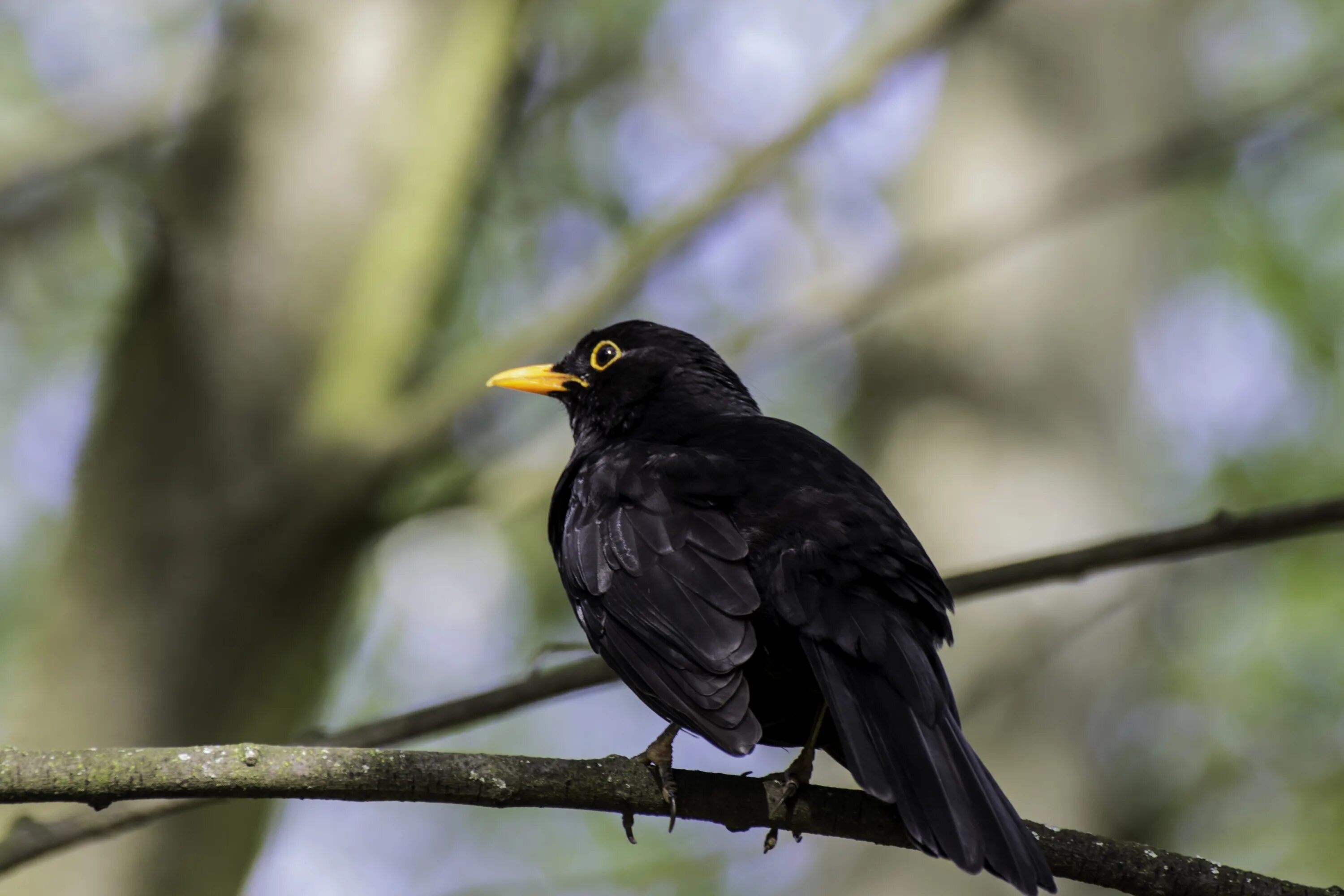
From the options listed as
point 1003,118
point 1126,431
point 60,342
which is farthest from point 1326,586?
point 60,342

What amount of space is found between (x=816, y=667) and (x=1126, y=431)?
5.07m

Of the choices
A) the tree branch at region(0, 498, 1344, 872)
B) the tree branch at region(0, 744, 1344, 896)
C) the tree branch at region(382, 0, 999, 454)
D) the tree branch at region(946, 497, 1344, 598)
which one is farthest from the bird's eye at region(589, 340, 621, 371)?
the tree branch at region(0, 744, 1344, 896)

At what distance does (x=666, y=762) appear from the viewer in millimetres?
3000

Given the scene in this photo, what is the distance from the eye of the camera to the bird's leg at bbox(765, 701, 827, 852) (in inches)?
108

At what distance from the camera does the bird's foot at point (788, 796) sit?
2.72 meters

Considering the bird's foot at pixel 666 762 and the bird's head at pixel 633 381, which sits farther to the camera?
the bird's head at pixel 633 381

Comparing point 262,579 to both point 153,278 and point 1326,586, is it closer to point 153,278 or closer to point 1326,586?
point 153,278

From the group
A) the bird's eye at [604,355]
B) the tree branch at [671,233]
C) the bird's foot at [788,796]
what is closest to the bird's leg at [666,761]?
the bird's foot at [788,796]

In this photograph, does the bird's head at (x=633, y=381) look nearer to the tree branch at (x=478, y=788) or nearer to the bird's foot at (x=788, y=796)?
the bird's foot at (x=788, y=796)

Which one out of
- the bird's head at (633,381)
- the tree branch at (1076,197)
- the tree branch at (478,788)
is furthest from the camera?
the tree branch at (1076,197)

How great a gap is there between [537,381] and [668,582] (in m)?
1.71

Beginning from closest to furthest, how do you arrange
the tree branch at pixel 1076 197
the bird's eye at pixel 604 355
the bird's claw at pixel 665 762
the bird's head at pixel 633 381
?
the bird's claw at pixel 665 762, the bird's head at pixel 633 381, the bird's eye at pixel 604 355, the tree branch at pixel 1076 197

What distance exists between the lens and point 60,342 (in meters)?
9.84

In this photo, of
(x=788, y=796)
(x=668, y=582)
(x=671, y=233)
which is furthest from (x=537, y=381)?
(x=788, y=796)
